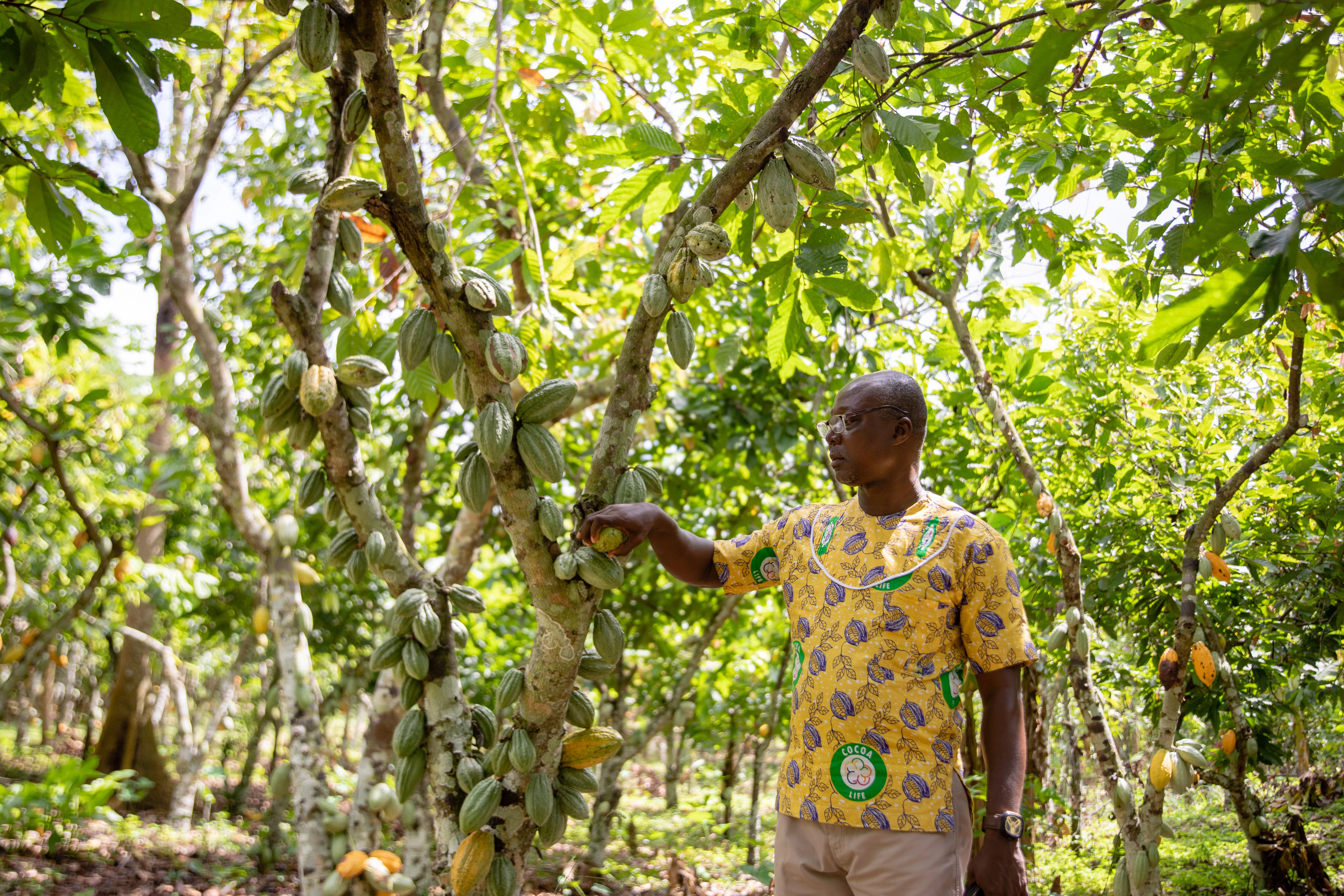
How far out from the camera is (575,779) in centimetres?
160

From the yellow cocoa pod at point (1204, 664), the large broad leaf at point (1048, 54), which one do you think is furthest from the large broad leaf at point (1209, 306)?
the yellow cocoa pod at point (1204, 664)

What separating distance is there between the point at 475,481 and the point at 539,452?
178 millimetres

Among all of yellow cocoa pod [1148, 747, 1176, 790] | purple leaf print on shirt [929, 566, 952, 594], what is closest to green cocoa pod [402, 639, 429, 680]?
purple leaf print on shirt [929, 566, 952, 594]

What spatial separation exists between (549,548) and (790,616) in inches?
20.5

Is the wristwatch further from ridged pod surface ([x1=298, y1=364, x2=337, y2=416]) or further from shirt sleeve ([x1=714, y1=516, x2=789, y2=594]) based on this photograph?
ridged pod surface ([x1=298, y1=364, x2=337, y2=416])

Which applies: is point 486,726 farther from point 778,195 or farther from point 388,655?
point 778,195

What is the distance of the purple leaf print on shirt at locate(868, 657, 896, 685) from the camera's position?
1.48 metres

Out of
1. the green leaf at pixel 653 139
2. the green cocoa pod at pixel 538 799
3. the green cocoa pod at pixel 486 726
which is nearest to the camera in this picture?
the green cocoa pod at pixel 538 799

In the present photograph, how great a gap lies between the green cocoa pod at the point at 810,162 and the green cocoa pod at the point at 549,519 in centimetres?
51

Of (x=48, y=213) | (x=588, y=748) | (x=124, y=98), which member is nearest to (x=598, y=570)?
(x=588, y=748)

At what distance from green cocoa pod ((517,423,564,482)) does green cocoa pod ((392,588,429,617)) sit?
0.36 m

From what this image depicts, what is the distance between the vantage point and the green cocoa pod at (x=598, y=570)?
56.1 inches

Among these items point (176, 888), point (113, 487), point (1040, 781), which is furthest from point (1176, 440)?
point (113, 487)

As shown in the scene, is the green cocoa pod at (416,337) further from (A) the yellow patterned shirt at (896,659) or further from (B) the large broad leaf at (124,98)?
(A) the yellow patterned shirt at (896,659)
